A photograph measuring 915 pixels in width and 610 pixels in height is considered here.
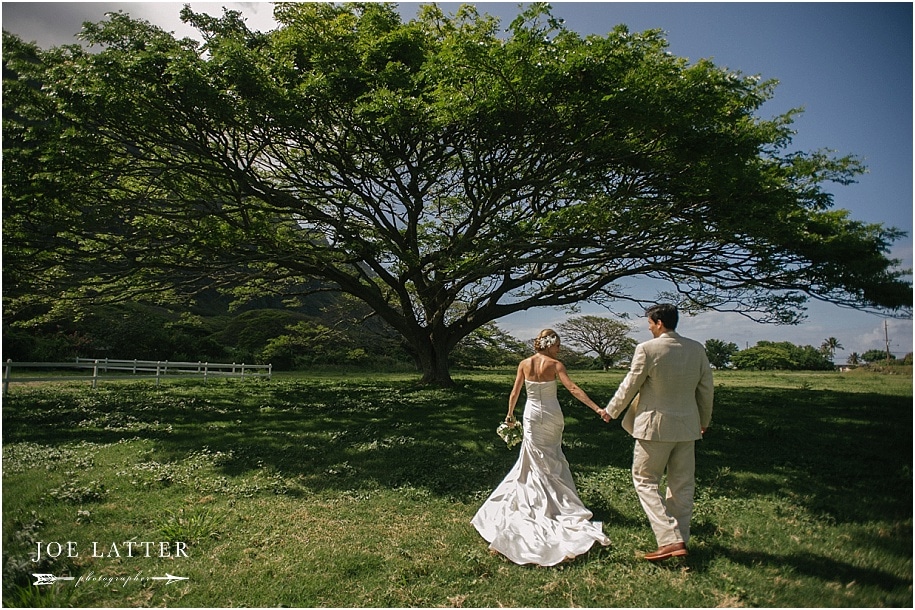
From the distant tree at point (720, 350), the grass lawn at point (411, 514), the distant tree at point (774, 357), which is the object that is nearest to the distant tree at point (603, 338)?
the distant tree at point (774, 357)

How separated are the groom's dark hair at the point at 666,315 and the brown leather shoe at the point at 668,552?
188cm

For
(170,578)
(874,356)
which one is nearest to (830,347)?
(874,356)

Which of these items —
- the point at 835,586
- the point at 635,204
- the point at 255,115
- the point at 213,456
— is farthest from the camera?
the point at 635,204

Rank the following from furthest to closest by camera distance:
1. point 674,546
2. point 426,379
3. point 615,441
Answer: point 426,379, point 615,441, point 674,546

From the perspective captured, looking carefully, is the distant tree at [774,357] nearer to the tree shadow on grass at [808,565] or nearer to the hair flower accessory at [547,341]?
the tree shadow on grass at [808,565]

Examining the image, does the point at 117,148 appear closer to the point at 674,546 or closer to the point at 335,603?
the point at 335,603

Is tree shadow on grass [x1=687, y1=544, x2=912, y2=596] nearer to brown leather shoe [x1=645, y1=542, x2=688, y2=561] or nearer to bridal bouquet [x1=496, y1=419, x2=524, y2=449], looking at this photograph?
brown leather shoe [x1=645, y1=542, x2=688, y2=561]

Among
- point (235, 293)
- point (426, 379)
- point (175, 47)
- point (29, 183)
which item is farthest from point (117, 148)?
point (426, 379)

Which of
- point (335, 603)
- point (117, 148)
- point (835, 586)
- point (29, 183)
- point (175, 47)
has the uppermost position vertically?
point (175, 47)

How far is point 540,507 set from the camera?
5.07m

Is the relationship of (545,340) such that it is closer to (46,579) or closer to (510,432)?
(510,432)

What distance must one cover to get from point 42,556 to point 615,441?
8082mm

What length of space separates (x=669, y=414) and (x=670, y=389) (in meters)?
0.22

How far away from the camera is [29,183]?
30.8ft
